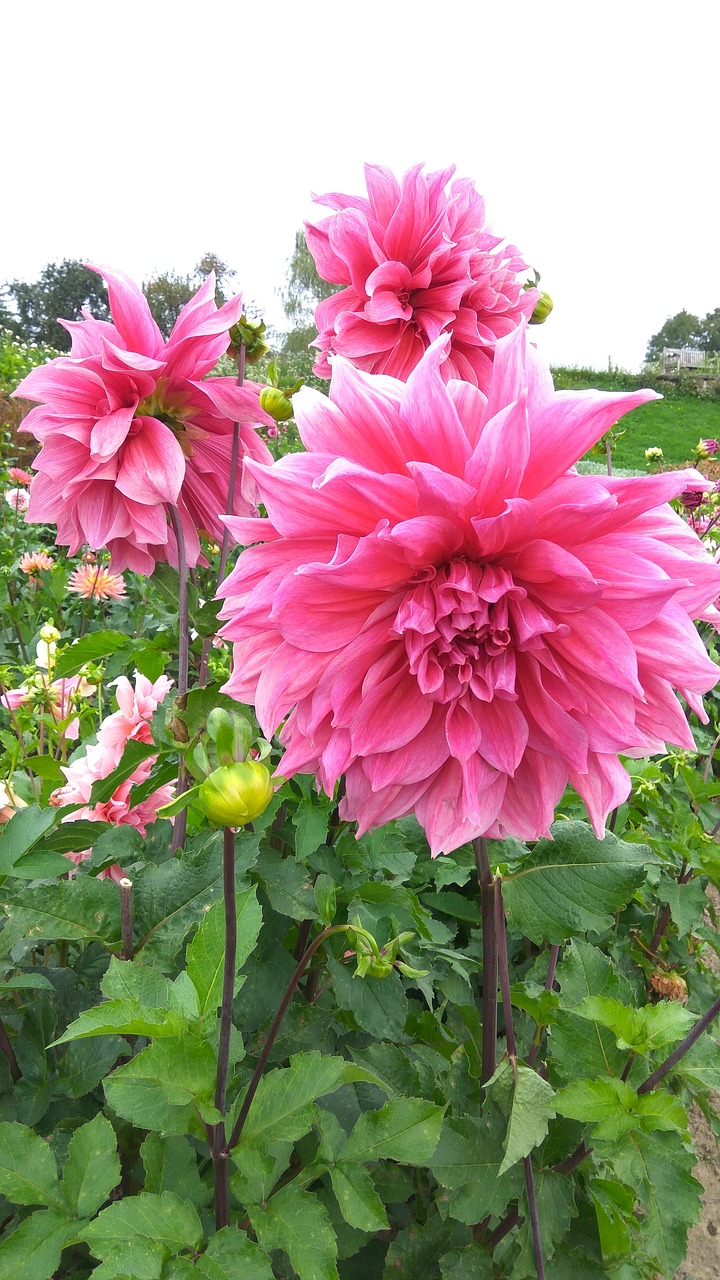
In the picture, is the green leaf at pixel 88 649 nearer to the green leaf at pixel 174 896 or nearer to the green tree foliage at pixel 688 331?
the green leaf at pixel 174 896

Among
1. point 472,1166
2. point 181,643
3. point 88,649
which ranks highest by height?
point 181,643

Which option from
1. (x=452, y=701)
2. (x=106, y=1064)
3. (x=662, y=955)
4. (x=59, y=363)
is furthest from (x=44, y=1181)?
(x=662, y=955)

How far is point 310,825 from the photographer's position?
113 cm

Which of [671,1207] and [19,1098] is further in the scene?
[19,1098]

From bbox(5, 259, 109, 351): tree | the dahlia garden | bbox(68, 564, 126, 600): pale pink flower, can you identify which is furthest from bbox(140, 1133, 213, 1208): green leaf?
bbox(5, 259, 109, 351): tree

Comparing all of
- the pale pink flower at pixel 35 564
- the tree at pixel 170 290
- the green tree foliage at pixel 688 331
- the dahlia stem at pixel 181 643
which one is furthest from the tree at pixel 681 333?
the dahlia stem at pixel 181 643

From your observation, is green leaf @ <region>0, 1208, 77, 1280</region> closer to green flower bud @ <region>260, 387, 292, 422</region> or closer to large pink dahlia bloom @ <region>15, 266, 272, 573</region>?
large pink dahlia bloom @ <region>15, 266, 272, 573</region>

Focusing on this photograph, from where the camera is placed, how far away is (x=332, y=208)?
1126 mm

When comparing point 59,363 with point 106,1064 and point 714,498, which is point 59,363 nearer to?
point 106,1064

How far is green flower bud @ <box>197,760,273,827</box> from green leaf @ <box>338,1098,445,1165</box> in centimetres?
54

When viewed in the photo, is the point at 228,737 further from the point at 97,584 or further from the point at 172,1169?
the point at 97,584

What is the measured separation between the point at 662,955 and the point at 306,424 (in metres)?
2.07

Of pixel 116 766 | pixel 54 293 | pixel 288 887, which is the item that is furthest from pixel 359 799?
pixel 54 293

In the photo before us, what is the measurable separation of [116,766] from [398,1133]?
2.32 feet
